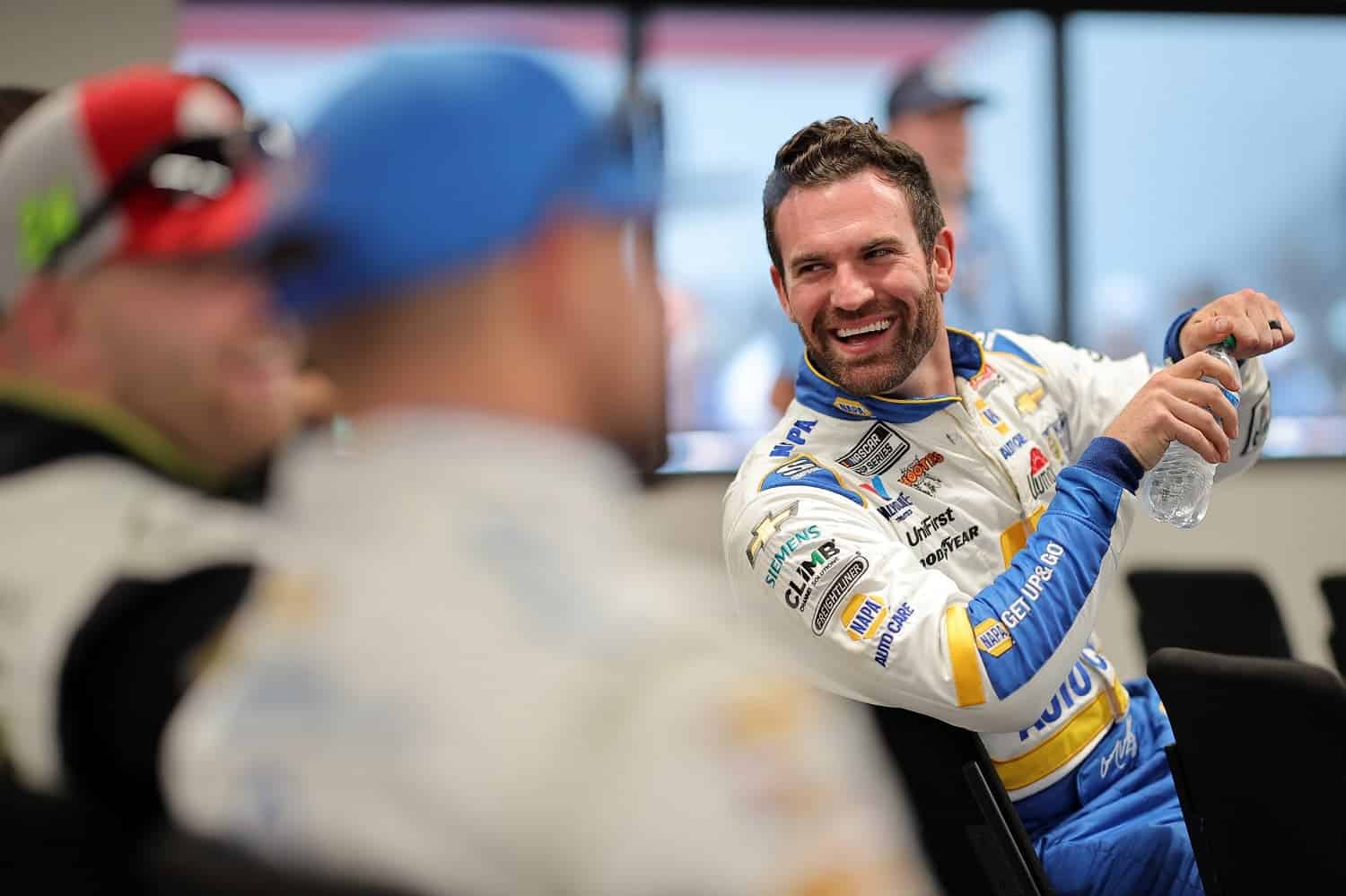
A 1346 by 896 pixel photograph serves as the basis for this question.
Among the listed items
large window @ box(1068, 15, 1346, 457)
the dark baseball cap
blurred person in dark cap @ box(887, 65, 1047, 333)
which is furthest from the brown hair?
large window @ box(1068, 15, 1346, 457)

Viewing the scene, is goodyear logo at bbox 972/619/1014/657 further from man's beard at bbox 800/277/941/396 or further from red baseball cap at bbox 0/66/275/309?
red baseball cap at bbox 0/66/275/309

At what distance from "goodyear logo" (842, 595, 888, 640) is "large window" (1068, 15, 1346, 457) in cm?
320

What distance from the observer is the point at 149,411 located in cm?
93

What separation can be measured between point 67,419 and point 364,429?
1.06 ft

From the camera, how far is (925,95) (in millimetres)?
3807

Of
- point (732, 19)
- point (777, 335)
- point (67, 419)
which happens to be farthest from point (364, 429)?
point (732, 19)

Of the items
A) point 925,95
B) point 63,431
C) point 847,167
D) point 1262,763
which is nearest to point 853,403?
point 847,167

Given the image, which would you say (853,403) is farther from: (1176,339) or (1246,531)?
(1246,531)

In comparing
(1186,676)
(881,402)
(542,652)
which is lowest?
(1186,676)

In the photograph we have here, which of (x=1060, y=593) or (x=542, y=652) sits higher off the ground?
(x=542, y=652)

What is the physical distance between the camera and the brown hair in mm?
1729

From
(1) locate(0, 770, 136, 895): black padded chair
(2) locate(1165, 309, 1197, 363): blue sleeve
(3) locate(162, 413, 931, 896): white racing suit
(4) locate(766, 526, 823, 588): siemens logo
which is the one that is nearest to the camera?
(3) locate(162, 413, 931, 896): white racing suit

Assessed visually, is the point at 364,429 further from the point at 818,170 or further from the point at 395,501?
the point at 818,170

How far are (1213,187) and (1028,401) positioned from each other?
3135 mm
